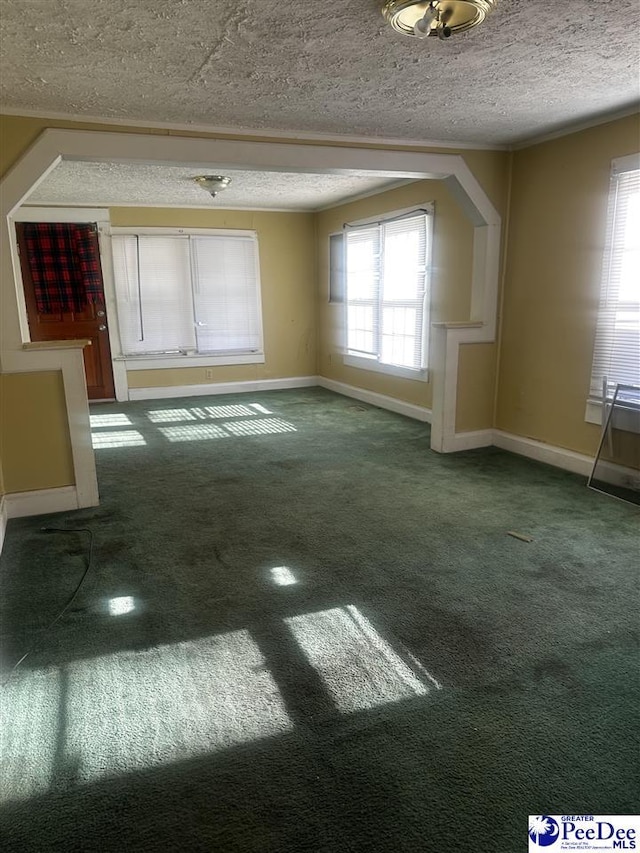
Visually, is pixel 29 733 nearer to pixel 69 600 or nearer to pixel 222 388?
pixel 69 600

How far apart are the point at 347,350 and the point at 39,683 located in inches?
224

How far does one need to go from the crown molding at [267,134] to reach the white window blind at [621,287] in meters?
1.17

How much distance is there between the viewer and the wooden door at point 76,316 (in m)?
6.50

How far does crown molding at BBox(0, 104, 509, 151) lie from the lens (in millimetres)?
3160

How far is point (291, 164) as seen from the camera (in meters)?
3.70

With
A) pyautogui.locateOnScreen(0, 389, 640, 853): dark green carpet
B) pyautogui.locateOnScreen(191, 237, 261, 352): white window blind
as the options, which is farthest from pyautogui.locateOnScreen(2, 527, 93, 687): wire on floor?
pyautogui.locateOnScreen(191, 237, 261, 352): white window blind

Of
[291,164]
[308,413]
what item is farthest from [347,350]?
[291,164]

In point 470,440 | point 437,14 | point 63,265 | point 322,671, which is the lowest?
point 322,671

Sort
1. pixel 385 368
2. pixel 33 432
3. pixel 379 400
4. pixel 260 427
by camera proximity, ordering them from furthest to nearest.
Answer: pixel 379 400, pixel 385 368, pixel 260 427, pixel 33 432

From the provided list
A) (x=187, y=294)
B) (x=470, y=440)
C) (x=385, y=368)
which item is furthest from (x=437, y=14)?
(x=187, y=294)

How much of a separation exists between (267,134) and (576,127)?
2096 mm

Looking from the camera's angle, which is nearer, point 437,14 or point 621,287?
point 437,14

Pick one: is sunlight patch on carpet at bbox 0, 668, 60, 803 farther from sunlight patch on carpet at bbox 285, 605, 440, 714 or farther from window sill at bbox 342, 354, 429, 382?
window sill at bbox 342, 354, 429, 382

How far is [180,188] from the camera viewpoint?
18.9ft
